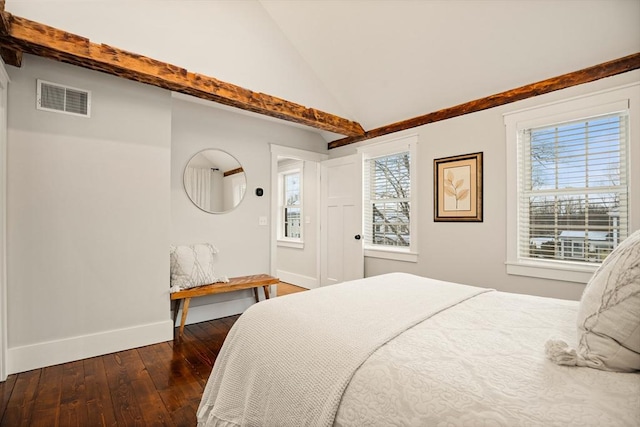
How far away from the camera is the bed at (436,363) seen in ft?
2.60

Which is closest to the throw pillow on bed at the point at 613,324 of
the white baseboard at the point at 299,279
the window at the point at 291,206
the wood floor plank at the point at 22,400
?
the wood floor plank at the point at 22,400

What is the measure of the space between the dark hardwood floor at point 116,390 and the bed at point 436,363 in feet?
2.03

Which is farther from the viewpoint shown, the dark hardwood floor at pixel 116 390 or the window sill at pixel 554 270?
the window sill at pixel 554 270

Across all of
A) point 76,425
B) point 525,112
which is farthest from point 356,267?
point 76,425

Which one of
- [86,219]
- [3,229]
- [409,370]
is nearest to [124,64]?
[86,219]

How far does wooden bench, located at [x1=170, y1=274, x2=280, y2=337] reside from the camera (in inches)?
120

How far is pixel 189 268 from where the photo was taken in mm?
3238

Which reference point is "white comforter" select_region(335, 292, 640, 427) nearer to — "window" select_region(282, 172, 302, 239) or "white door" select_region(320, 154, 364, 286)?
"white door" select_region(320, 154, 364, 286)

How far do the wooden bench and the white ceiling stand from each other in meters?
2.14

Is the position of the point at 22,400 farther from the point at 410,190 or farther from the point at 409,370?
the point at 410,190

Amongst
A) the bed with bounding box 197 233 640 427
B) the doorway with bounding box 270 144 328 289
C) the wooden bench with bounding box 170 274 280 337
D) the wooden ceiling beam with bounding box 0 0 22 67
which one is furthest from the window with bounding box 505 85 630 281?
the wooden ceiling beam with bounding box 0 0 22 67

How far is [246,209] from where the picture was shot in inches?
160

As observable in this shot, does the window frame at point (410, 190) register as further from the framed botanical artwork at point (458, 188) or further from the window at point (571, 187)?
the window at point (571, 187)

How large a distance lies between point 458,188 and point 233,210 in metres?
2.69
